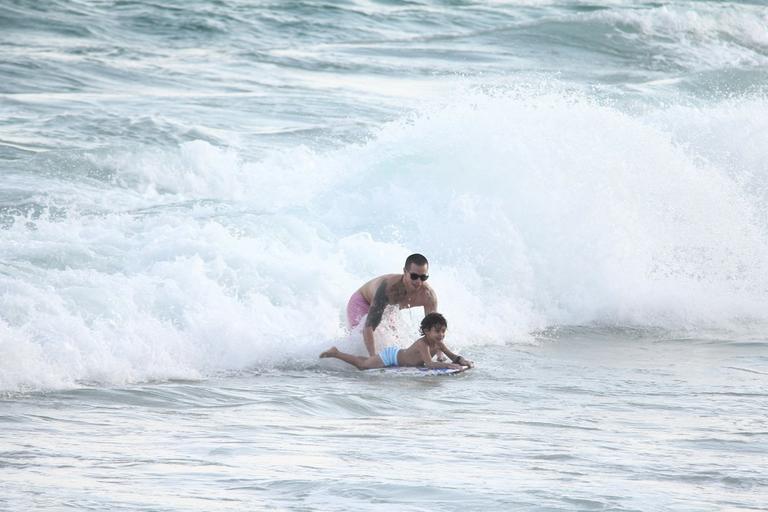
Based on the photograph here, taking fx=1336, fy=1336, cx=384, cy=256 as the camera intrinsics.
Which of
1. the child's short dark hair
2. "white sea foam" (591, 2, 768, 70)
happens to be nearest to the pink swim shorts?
the child's short dark hair

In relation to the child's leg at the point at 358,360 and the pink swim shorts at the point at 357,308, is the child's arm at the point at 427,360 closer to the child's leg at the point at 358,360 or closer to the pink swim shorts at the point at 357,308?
the child's leg at the point at 358,360

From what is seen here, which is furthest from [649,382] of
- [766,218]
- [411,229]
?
[766,218]

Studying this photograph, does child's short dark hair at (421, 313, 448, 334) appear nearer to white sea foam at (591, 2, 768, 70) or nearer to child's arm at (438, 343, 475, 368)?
child's arm at (438, 343, 475, 368)

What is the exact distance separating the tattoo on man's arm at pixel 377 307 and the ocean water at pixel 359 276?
1.02ft

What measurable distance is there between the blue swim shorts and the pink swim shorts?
0.54 meters

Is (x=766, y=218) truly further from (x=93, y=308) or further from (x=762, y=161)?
(x=93, y=308)

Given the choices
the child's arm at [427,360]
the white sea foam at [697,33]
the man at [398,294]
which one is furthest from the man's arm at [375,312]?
the white sea foam at [697,33]

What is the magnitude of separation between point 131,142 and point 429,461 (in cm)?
1109

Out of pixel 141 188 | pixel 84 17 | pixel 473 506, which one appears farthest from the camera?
pixel 84 17

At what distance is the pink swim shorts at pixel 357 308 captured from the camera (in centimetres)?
1062

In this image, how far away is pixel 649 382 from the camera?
9648 mm

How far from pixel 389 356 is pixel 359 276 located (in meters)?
2.30

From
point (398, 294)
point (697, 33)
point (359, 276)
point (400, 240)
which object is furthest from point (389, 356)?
point (697, 33)

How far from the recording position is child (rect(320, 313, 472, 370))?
396 inches
